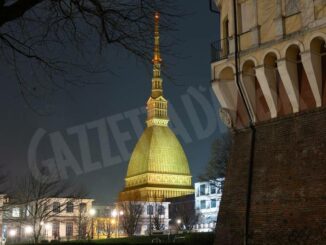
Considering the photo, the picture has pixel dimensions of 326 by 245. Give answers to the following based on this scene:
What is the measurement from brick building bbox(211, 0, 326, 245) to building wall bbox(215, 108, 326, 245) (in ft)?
0.12

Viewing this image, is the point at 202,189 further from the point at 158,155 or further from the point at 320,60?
the point at 320,60

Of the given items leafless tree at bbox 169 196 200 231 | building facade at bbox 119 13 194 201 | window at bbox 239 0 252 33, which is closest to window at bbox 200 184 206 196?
leafless tree at bbox 169 196 200 231

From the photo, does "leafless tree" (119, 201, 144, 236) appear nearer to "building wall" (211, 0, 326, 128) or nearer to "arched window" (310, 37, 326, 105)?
"building wall" (211, 0, 326, 128)

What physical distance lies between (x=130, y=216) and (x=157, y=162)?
42.8m

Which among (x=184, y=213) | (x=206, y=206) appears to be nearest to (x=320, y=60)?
(x=184, y=213)

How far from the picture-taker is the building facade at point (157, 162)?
440 ft

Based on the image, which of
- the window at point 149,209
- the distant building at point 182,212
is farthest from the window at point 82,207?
the window at point 149,209

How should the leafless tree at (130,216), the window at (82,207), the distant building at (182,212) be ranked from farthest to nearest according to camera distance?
the distant building at (182,212) < the leafless tree at (130,216) < the window at (82,207)

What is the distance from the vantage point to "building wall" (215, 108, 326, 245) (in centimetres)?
2025

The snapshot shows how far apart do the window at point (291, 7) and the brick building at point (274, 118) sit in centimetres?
4

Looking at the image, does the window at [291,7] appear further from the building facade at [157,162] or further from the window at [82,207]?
the building facade at [157,162]

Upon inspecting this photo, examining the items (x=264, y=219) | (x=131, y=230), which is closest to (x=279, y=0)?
(x=264, y=219)

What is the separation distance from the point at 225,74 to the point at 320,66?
5.01 meters

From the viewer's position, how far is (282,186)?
21.8m
